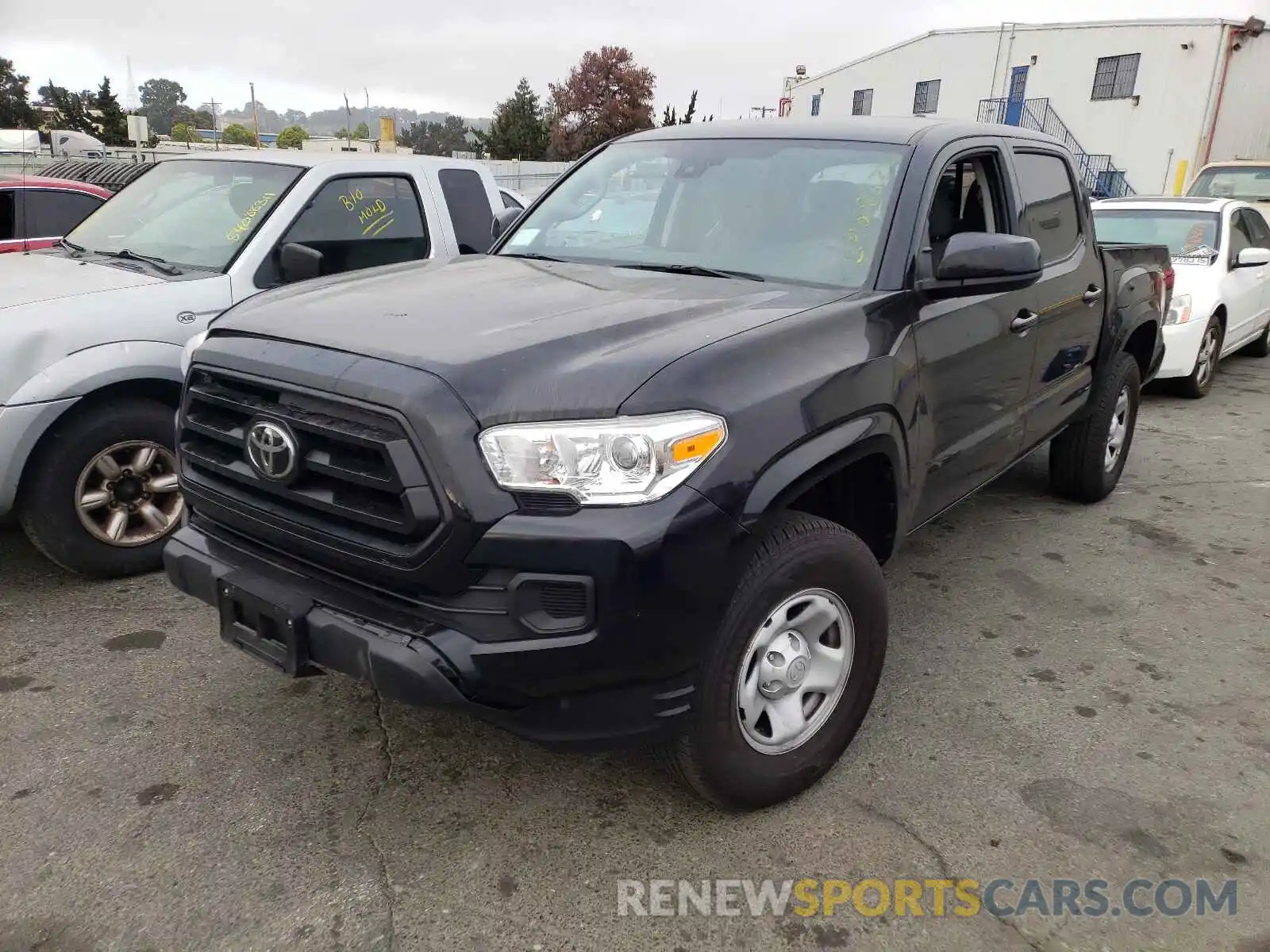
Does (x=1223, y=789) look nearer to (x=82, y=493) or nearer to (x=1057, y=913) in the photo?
(x=1057, y=913)

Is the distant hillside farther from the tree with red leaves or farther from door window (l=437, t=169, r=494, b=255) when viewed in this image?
door window (l=437, t=169, r=494, b=255)

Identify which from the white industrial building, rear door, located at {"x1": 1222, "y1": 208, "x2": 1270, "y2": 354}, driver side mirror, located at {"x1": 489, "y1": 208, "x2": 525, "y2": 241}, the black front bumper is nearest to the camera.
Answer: the black front bumper

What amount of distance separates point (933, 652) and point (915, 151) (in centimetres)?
184

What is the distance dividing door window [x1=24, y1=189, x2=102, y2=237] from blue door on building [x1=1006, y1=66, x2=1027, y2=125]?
1215 inches

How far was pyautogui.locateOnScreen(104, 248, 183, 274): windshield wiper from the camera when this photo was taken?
4.37 metres

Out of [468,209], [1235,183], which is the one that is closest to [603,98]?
[1235,183]

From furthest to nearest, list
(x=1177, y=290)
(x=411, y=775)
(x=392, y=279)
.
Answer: (x=1177, y=290) → (x=392, y=279) → (x=411, y=775)

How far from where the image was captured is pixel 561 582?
2.12 meters

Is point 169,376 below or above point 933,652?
above

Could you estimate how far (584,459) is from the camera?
7.10 feet

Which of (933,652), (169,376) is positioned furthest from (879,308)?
(169,376)

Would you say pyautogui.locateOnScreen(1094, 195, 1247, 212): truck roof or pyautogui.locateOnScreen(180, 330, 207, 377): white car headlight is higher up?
pyautogui.locateOnScreen(1094, 195, 1247, 212): truck roof

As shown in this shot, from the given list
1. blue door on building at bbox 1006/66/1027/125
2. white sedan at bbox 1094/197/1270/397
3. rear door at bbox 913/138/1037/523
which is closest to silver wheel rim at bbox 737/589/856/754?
rear door at bbox 913/138/1037/523

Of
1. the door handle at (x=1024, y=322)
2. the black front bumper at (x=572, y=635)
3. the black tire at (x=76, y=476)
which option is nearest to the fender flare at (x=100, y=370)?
the black tire at (x=76, y=476)
